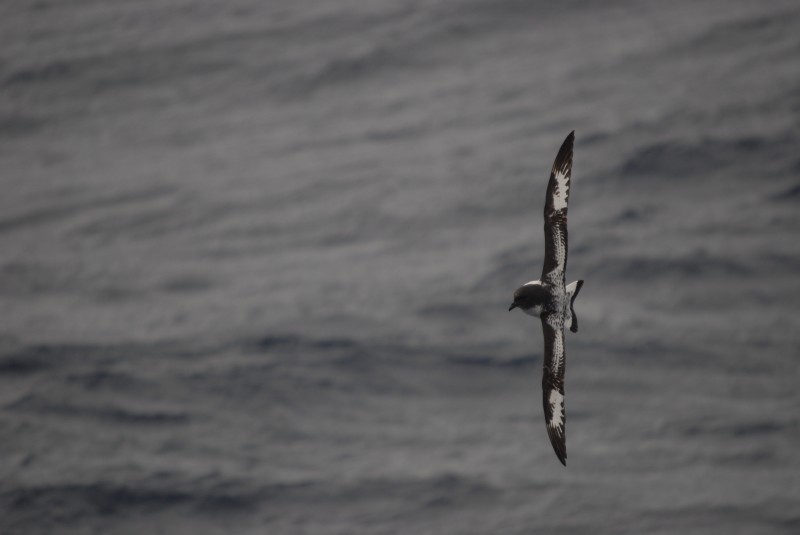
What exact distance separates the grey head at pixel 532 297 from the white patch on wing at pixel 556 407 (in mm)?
1048

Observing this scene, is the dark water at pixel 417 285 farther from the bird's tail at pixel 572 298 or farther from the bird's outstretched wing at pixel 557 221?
the bird's outstretched wing at pixel 557 221

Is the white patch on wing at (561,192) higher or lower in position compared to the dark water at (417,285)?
higher

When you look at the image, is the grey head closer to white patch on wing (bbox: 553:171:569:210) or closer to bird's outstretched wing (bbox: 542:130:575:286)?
bird's outstretched wing (bbox: 542:130:575:286)

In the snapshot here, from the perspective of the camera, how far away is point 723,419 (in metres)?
26.2

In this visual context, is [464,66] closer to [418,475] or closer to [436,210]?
[436,210]

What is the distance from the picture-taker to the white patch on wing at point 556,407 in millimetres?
13828

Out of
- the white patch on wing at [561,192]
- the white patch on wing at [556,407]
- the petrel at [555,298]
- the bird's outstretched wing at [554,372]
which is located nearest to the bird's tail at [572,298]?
the petrel at [555,298]

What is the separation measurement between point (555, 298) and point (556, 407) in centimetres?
133

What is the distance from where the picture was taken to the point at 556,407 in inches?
548

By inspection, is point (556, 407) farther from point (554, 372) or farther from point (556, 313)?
point (556, 313)

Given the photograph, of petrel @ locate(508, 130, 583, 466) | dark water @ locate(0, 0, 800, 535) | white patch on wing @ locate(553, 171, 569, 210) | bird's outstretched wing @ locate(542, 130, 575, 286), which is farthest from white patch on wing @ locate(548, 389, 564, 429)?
dark water @ locate(0, 0, 800, 535)

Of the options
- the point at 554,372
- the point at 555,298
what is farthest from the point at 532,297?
the point at 554,372

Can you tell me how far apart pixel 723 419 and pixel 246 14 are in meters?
31.1

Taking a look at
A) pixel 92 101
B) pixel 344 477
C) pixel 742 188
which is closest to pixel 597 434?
pixel 344 477
